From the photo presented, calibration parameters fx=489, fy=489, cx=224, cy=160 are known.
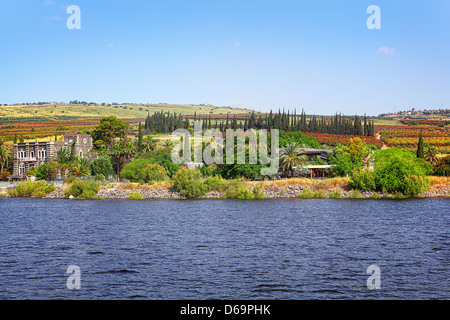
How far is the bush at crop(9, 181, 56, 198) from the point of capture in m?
82.9

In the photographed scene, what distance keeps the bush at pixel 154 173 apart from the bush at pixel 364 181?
104ft

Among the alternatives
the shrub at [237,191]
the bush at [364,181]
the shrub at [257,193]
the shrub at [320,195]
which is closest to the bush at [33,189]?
the shrub at [237,191]

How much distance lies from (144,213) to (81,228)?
13146mm

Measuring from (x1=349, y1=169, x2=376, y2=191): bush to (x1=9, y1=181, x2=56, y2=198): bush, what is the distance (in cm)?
4984

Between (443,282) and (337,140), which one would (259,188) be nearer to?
(443,282)

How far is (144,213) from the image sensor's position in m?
55.6

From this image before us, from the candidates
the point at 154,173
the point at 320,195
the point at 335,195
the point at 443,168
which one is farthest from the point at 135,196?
the point at 443,168

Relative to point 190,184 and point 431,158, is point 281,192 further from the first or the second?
point 431,158

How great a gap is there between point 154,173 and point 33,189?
20825 millimetres

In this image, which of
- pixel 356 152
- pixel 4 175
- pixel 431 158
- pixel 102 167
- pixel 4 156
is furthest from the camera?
pixel 4 156

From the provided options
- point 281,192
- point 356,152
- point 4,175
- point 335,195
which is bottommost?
point 4,175

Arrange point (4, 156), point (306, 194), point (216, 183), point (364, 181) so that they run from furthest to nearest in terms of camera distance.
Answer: point (4, 156), point (216, 183), point (306, 194), point (364, 181)

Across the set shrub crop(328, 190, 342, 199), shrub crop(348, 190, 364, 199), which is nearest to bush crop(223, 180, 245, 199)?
shrub crop(328, 190, 342, 199)

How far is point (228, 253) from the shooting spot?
31016 millimetres
